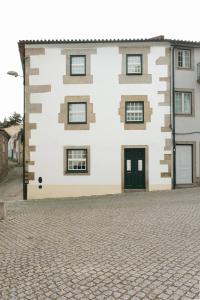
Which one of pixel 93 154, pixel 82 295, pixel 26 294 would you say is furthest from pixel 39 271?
pixel 93 154

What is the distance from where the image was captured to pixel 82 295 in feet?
15.8

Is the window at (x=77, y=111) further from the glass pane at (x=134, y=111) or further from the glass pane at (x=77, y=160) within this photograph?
the glass pane at (x=134, y=111)

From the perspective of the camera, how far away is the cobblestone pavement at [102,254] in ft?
16.4

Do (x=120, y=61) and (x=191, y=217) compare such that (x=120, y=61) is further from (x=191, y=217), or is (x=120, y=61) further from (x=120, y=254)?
(x=120, y=254)

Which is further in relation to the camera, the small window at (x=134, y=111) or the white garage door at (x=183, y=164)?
the white garage door at (x=183, y=164)

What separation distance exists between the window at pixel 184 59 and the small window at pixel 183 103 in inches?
61.0

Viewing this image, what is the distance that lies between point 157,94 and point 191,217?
9.69 metres

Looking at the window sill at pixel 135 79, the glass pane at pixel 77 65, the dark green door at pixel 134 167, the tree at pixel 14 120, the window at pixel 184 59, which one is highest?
the tree at pixel 14 120

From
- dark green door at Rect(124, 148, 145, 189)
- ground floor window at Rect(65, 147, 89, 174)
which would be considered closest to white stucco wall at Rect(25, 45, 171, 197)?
ground floor window at Rect(65, 147, 89, 174)

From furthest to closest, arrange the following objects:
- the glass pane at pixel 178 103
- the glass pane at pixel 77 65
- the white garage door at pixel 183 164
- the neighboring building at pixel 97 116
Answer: the glass pane at pixel 178 103 → the white garage door at pixel 183 164 → the glass pane at pixel 77 65 → the neighboring building at pixel 97 116

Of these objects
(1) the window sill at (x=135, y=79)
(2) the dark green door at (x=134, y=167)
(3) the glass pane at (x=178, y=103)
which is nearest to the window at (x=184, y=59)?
(3) the glass pane at (x=178, y=103)

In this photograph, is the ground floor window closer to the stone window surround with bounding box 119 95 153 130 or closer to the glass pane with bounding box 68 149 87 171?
the glass pane with bounding box 68 149 87 171

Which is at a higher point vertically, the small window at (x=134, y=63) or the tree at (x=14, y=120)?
the tree at (x=14, y=120)

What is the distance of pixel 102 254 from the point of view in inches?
267
